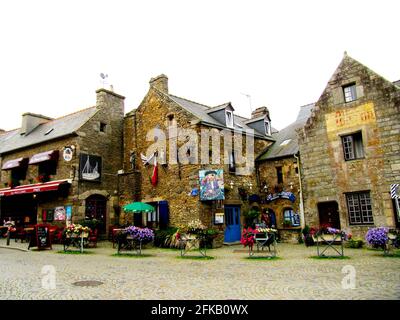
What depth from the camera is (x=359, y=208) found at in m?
14.9

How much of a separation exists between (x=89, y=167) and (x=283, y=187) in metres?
11.7

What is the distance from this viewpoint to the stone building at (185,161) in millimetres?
16906

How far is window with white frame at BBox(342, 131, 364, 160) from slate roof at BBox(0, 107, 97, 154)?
48.5ft

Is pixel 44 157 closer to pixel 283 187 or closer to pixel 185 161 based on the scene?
pixel 185 161

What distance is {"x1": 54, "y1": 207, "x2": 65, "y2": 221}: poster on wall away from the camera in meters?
18.6

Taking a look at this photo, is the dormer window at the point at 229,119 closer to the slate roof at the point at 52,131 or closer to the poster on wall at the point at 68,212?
the slate roof at the point at 52,131

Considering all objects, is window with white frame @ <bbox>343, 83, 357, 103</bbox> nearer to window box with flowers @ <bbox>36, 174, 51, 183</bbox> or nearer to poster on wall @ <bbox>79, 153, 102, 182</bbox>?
poster on wall @ <bbox>79, 153, 102, 182</bbox>

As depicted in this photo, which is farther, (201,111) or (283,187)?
(201,111)

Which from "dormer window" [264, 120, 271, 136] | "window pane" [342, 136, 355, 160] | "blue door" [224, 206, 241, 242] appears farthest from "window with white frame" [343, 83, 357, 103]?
"blue door" [224, 206, 241, 242]

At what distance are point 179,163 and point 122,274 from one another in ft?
31.2

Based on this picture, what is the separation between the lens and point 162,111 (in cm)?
1919

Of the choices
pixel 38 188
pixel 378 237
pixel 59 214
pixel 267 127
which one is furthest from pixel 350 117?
pixel 38 188

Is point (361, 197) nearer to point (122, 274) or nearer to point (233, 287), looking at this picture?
point (233, 287)
